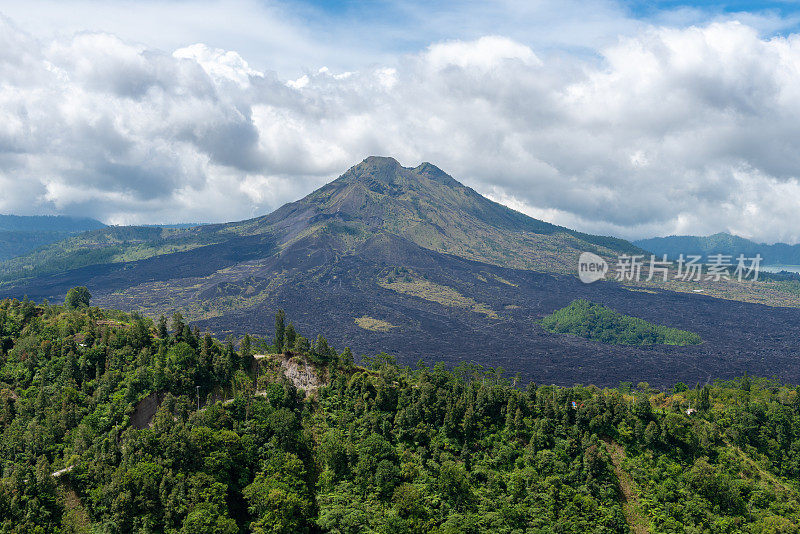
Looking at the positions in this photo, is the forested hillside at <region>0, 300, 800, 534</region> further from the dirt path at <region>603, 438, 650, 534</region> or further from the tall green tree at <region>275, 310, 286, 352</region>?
the tall green tree at <region>275, 310, 286, 352</region>

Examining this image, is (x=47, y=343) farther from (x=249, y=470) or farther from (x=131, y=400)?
(x=249, y=470)

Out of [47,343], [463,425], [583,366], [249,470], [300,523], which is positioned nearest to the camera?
[300,523]

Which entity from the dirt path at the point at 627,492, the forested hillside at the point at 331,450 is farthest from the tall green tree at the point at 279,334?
the dirt path at the point at 627,492

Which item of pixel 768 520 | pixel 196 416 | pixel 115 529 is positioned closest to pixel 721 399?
pixel 768 520

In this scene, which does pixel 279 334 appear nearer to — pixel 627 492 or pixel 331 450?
pixel 331 450

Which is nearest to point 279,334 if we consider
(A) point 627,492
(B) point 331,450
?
(B) point 331,450

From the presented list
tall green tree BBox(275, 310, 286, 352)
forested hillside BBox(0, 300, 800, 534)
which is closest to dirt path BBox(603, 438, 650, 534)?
forested hillside BBox(0, 300, 800, 534)

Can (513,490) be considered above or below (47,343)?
below
